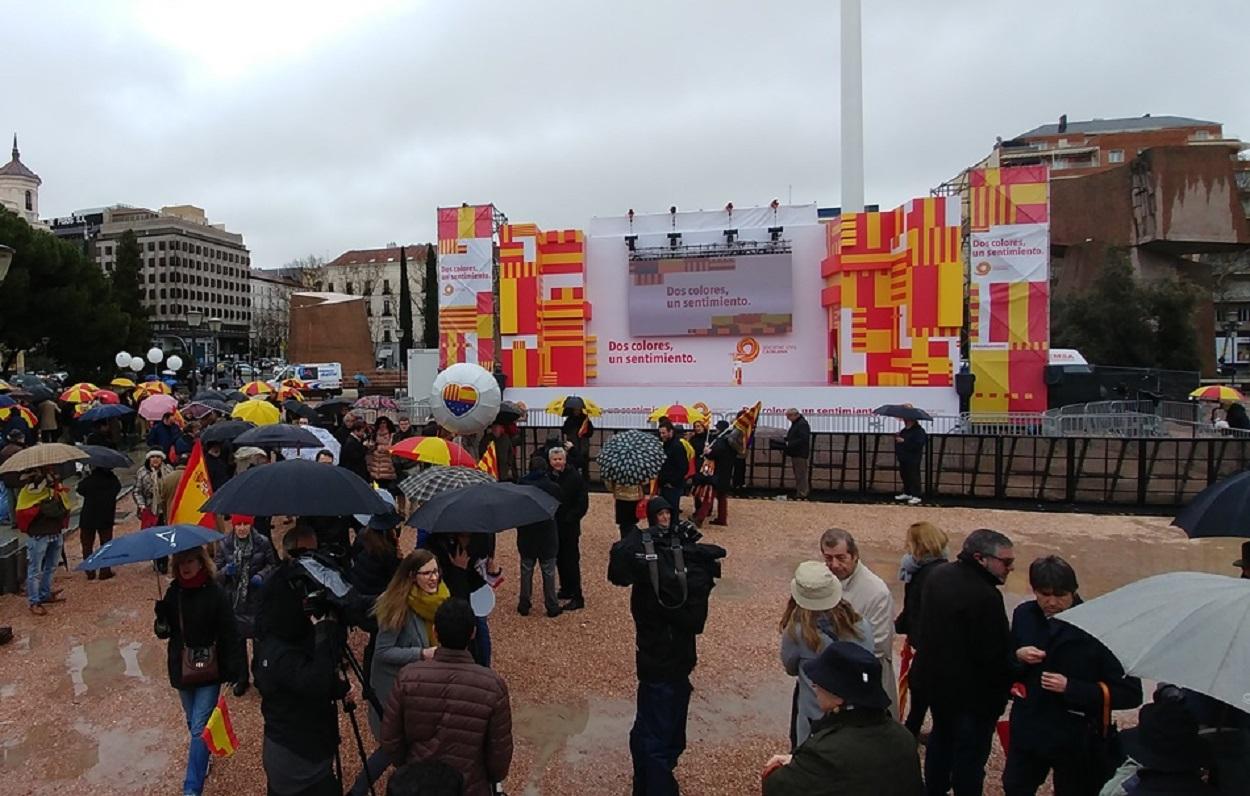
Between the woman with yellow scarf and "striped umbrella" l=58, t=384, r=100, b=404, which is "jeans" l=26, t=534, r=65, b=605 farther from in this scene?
"striped umbrella" l=58, t=384, r=100, b=404

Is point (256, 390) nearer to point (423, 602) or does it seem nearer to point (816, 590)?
point (423, 602)

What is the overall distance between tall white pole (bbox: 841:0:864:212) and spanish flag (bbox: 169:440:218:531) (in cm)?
2116

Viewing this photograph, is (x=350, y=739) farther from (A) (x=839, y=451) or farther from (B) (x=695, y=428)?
(A) (x=839, y=451)

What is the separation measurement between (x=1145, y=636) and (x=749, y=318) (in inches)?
742

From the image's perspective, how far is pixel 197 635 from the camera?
340 cm

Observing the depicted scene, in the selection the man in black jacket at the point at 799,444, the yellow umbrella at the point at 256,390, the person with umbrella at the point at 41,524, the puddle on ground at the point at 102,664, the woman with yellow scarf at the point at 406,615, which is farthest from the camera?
the yellow umbrella at the point at 256,390

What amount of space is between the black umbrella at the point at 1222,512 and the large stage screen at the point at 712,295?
55.8ft

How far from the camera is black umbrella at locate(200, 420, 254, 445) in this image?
7.60 metres

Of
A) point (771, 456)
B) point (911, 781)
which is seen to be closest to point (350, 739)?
point (911, 781)

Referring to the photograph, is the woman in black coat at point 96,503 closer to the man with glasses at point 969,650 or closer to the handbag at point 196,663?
the handbag at point 196,663

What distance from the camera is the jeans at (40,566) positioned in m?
6.31

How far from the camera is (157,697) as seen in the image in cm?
481

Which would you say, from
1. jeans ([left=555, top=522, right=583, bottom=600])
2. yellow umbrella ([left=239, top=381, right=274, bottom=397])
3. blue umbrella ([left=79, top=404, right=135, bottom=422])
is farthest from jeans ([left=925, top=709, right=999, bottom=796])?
yellow umbrella ([left=239, top=381, right=274, bottom=397])

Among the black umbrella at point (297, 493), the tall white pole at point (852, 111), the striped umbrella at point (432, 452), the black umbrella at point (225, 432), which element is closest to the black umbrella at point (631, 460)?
the striped umbrella at point (432, 452)
